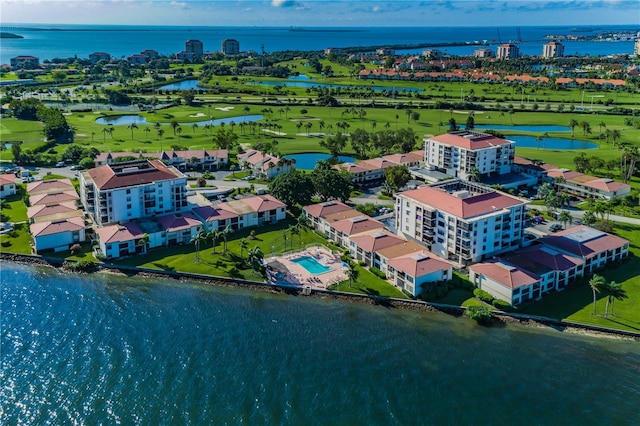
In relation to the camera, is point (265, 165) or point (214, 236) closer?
point (214, 236)

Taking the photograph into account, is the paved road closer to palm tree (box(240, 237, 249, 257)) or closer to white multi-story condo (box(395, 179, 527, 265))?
white multi-story condo (box(395, 179, 527, 265))

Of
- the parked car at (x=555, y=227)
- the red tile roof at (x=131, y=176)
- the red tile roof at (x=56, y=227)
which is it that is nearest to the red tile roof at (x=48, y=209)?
the red tile roof at (x=56, y=227)

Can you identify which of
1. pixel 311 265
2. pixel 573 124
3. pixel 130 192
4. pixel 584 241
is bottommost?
pixel 311 265

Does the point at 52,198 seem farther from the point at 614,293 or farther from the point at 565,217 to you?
the point at 614,293

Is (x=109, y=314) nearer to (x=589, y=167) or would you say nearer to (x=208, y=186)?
(x=208, y=186)

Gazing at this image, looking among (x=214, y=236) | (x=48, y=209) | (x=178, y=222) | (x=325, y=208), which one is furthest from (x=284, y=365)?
(x=48, y=209)

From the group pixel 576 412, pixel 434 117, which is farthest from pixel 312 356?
pixel 434 117
